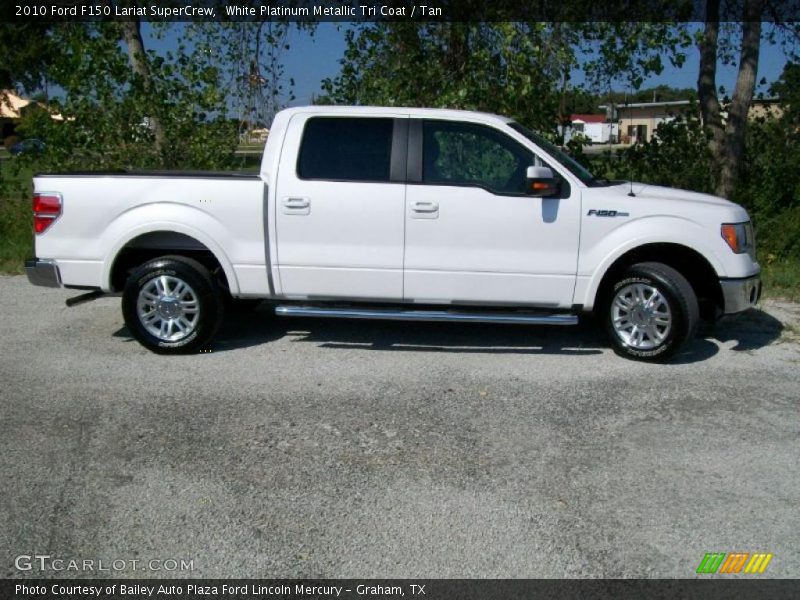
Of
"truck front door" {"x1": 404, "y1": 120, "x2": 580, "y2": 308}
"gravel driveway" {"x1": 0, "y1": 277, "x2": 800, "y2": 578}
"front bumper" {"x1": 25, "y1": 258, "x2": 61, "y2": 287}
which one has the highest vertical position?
"truck front door" {"x1": 404, "y1": 120, "x2": 580, "y2": 308}

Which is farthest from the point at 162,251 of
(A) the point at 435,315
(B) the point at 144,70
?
(B) the point at 144,70

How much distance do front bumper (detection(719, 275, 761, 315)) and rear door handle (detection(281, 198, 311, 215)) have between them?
11.3ft

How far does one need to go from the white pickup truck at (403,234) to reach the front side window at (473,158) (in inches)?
0.5

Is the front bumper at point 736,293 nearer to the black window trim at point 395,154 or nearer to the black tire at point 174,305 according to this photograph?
the black window trim at point 395,154

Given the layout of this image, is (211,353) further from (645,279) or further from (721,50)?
(721,50)

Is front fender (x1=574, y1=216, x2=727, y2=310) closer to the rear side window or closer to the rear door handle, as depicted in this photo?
the rear side window

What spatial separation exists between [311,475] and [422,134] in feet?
11.0

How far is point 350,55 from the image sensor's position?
1155 centimetres

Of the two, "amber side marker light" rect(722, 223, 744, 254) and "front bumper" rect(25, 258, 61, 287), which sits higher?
"amber side marker light" rect(722, 223, 744, 254)

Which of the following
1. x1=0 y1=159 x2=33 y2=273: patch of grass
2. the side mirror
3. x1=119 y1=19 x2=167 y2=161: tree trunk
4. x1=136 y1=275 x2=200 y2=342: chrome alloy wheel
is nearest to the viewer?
the side mirror

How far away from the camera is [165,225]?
6922 millimetres

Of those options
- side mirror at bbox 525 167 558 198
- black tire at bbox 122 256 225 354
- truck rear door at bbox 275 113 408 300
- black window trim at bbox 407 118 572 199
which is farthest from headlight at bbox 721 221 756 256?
black tire at bbox 122 256 225 354

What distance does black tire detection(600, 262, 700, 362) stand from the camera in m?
6.71

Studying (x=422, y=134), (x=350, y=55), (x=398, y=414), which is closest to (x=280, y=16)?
(x=350, y=55)
